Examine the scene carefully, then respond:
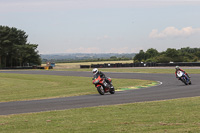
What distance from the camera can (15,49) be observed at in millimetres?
101250

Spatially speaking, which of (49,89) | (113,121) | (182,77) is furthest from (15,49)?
(113,121)

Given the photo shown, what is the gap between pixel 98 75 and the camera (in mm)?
18125

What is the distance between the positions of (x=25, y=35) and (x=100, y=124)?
10446cm

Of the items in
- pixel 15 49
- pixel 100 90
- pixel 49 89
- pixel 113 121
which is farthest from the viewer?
pixel 15 49

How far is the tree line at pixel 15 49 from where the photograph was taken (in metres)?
98.8

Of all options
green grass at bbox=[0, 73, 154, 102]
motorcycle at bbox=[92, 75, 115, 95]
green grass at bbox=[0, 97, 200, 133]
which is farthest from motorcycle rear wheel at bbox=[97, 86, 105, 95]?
green grass at bbox=[0, 97, 200, 133]

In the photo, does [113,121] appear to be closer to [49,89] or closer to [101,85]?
[101,85]

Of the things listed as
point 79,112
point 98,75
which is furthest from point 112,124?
point 98,75

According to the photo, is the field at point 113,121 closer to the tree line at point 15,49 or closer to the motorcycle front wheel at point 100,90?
the motorcycle front wheel at point 100,90

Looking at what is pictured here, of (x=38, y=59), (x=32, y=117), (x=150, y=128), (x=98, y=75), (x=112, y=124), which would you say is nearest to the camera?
(x=150, y=128)

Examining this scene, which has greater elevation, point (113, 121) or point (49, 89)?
point (113, 121)

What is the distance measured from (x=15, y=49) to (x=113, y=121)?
315 ft

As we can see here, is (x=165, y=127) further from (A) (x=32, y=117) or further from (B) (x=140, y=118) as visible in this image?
(A) (x=32, y=117)

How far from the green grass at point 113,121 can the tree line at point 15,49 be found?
3536 inches
